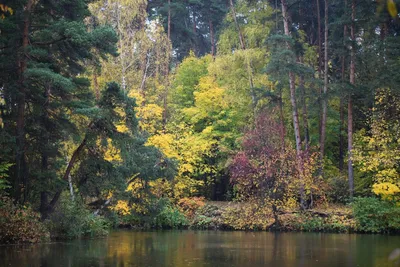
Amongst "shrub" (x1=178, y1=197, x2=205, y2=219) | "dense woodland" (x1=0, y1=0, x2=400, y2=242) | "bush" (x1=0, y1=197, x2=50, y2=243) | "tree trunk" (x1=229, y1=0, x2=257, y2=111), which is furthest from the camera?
"shrub" (x1=178, y1=197, x2=205, y2=219)

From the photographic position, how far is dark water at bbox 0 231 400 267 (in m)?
13.2

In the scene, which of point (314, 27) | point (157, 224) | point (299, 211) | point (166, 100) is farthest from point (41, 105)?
point (314, 27)

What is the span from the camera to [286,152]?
27.2 meters

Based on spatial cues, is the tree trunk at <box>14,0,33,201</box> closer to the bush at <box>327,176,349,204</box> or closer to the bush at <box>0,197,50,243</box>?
the bush at <box>0,197,50,243</box>

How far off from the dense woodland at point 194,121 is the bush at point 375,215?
0.07m

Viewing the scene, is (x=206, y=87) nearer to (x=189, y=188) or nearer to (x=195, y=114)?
(x=195, y=114)

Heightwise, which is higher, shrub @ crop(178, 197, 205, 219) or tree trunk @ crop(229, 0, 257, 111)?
tree trunk @ crop(229, 0, 257, 111)

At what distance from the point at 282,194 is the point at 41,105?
14424mm

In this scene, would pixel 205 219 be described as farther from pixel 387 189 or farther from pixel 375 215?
pixel 387 189

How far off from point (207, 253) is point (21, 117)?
26.4ft

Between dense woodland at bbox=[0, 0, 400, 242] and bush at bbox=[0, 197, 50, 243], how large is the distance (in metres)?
0.05

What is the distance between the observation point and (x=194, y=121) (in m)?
33.7

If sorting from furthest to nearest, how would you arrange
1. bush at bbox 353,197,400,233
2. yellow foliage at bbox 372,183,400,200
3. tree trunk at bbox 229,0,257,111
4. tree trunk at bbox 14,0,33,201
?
tree trunk at bbox 229,0,257,111, bush at bbox 353,197,400,233, yellow foliage at bbox 372,183,400,200, tree trunk at bbox 14,0,33,201

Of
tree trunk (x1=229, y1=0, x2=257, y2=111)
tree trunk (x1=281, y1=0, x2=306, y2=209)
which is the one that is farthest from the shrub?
tree trunk (x1=229, y1=0, x2=257, y2=111)
